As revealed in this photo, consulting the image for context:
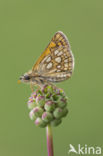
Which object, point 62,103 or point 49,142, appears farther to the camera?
point 62,103

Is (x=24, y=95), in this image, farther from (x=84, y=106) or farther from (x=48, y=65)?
(x=48, y=65)

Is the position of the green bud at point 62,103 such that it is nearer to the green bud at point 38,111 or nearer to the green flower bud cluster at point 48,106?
the green flower bud cluster at point 48,106

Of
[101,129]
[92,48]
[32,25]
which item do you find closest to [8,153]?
[101,129]

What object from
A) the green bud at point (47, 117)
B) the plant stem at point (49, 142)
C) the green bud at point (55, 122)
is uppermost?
the green bud at point (47, 117)

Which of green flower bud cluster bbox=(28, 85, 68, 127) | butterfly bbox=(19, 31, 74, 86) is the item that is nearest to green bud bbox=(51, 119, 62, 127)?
green flower bud cluster bbox=(28, 85, 68, 127)

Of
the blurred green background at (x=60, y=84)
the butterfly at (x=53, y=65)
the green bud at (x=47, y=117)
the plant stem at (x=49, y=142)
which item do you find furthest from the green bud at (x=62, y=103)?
the blurred green background at (x=60, y=84)

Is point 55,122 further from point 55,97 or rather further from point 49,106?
point 55,97

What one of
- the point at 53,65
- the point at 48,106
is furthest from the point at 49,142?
the point at 53,65
